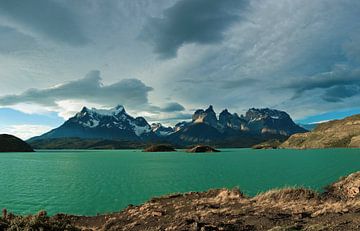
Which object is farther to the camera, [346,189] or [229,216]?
[346,189]

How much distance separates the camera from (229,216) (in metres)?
31.8

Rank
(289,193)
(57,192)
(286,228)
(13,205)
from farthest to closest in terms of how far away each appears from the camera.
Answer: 1. (57,192)
2. (13,205)
3. (289,193)
4. (286,228)

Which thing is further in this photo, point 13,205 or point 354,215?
point 13,205

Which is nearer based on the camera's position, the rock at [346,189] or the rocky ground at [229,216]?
the rocky ground at [229,216]

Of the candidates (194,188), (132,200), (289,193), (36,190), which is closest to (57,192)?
(36,190)

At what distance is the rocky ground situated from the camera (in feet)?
86.8

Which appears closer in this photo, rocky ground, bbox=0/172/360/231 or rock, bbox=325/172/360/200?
rocky ground, bbox=0/172/360/231

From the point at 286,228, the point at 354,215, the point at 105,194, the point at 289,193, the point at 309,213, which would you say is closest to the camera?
the point at 286,228

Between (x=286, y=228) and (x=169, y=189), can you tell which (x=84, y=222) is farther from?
(x=169, y=189)

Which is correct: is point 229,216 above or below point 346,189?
above

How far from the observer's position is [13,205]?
53.8m

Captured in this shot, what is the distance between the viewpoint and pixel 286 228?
23859 millimetres

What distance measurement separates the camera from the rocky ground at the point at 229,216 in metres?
26.5

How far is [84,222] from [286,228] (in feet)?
79.5
